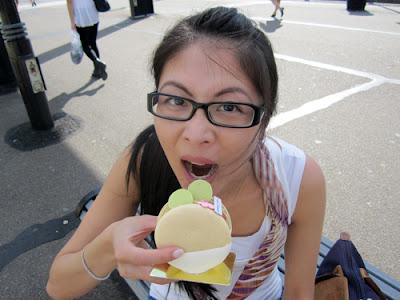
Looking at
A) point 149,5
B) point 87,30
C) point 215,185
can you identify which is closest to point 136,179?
point 215,185

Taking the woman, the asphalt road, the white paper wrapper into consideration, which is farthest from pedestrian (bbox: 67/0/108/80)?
the white paper wrapper

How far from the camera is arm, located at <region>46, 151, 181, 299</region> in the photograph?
1043mm

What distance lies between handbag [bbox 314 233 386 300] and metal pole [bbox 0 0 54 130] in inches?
157

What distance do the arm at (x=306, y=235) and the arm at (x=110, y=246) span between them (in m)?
0.68

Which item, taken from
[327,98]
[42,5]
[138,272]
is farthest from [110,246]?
[42,5]

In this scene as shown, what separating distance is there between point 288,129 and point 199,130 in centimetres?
361

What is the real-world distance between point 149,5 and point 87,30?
20.3 feet

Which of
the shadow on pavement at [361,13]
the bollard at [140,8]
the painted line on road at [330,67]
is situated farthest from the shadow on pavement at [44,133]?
the shadow on pavement at [361,13]

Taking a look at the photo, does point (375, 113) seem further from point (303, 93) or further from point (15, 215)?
point (15, 215)

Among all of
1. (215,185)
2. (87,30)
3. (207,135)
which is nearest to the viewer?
(207,135)

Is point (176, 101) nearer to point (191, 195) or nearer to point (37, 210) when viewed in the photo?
point (191, 195)

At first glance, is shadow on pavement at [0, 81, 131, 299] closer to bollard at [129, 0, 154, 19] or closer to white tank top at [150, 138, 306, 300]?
white tank top at [150, 138, 306, 300]

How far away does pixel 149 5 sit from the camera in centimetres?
1180

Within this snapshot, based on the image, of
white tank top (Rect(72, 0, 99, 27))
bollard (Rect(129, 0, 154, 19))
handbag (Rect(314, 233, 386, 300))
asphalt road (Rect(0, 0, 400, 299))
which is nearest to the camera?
handbag (Rect(314, 233, 386, 300))
